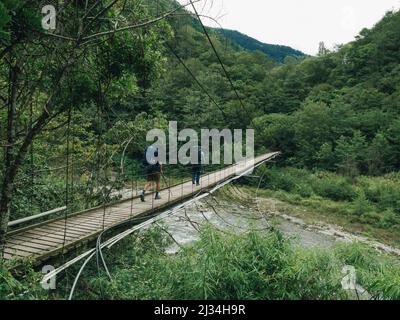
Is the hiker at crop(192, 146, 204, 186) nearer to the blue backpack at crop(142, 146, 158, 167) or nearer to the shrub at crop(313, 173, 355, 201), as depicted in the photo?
the blue backpack at crop(142, 146, 158, 167)

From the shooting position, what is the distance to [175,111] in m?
22.8

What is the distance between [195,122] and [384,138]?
10372 mm

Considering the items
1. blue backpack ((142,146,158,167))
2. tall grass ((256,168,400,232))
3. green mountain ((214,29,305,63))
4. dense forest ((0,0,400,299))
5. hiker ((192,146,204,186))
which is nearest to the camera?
dense forest ((0,0,400,299))

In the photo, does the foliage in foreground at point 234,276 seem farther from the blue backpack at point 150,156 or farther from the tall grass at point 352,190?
the tall grass at point 352,190

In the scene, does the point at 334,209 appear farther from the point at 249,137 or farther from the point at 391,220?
the point at 249,137

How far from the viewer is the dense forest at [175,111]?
3.05 meters

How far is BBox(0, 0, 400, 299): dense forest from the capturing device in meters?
3.05

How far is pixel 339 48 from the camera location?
31.0 m

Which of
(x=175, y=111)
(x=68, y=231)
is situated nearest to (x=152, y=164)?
(x=68, y=231)

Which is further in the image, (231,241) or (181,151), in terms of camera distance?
(181,151)

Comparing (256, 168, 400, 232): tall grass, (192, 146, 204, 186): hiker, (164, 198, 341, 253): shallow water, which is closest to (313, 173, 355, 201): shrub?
(256, 168, 400, 232): tall grass

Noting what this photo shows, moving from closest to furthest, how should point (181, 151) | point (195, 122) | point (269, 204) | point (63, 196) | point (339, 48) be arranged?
point (63, 196) < point (269, 204) < point (181, 151) < point (195, 122) < point (339, 48)

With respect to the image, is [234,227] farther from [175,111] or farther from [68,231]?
[175,111]
